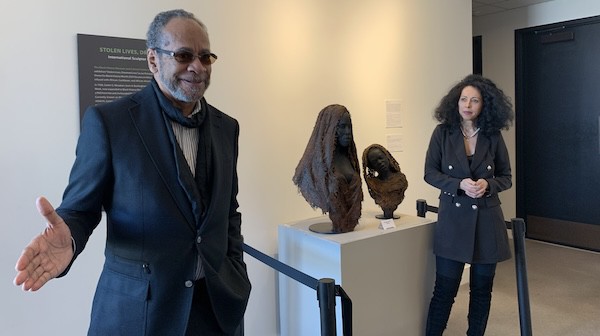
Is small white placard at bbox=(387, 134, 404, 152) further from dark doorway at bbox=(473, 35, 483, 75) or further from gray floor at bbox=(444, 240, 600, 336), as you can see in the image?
dark doorway at bbox=(473, 35, 483, 75)

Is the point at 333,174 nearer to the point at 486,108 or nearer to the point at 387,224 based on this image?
the point at 387,224

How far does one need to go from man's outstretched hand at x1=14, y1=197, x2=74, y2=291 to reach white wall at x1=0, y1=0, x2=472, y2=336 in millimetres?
A: 1284

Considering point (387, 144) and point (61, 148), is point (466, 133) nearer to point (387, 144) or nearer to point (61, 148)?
point (387, 144)

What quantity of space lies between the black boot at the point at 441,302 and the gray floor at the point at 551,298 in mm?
536

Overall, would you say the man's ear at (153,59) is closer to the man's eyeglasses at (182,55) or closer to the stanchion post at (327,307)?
the man's eyeglasses at (182,55)

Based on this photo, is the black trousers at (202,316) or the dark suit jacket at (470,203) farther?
the dark suit jacket at (470,203)

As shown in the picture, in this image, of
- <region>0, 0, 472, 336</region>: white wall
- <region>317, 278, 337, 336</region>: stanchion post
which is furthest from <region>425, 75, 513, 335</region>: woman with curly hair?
<region>317, 278, 337, 336</region>: stanchion post

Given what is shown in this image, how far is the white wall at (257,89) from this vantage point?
7.13 ft

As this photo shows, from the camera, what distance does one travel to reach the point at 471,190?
2453 mm

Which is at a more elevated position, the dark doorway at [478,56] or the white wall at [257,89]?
the dark doorway at [478,56]

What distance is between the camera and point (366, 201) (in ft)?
11.8

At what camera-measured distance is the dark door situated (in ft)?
16.4

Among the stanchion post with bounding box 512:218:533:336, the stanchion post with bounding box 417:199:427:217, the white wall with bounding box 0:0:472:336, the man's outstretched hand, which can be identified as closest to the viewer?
the man's outstretched hand

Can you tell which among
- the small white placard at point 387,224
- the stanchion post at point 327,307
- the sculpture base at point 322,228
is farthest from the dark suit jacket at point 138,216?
the small white placard at point 387,224
